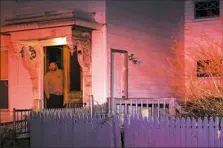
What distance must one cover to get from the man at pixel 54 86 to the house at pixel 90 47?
0.25 meters

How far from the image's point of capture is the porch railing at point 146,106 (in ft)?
40.3

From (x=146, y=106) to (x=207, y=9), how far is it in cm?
625

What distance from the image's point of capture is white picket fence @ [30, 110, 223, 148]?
369 inches

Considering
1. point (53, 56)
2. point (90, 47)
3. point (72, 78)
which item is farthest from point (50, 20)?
point (72, 78)

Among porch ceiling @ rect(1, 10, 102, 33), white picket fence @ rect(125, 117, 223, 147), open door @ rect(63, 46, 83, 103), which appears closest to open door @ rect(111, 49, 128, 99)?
open door @ rect(63, 46, 83, 103)

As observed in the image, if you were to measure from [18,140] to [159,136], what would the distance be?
16.5 ft

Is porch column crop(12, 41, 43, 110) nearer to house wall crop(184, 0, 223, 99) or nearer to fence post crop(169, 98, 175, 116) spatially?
fence post crop(169, 98, 175, 116)

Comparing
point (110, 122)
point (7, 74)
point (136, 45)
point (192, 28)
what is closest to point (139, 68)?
point (136, 45)

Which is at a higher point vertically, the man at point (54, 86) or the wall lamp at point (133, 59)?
the wall lamp at point (133, 59)

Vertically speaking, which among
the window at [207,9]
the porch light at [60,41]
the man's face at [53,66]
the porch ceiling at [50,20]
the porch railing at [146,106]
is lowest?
the porch railing at [146,106]

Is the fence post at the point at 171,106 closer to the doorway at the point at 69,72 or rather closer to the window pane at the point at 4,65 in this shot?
the doorway at the point at 69,72

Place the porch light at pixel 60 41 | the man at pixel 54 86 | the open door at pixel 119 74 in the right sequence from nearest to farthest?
the open door at pixel 119 74 → the porch light at pixel 60 41 → the man at pixel 54 86

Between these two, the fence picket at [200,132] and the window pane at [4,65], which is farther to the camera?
the window pane at [4,65]

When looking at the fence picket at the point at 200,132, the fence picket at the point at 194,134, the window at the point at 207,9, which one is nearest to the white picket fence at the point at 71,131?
the fence picket at the point at 194,134
